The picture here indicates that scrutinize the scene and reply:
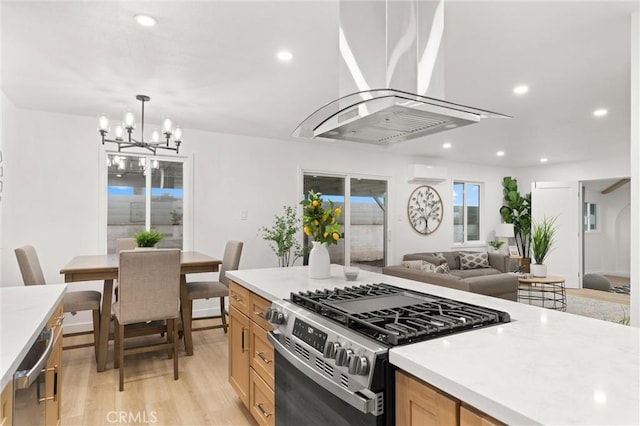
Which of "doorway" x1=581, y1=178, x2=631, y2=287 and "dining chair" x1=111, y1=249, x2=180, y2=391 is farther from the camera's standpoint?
"doorway" x1=581, y1=178, x2=631, y2=287

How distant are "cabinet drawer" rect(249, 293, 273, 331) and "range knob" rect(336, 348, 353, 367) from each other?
821mm

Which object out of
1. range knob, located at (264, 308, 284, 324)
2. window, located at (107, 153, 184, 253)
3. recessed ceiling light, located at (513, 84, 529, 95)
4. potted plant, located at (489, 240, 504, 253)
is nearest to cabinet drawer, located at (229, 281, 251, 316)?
range knob, located at (264, 308, 284, 324)

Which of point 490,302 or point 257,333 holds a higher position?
point 490,302

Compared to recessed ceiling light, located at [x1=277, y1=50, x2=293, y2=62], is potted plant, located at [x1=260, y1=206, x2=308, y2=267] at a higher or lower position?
lower

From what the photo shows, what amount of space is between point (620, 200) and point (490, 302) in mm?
9711

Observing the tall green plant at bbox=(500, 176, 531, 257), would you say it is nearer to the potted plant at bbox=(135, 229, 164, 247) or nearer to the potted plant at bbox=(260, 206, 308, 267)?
the potted plant at bbox=(260, 206, 308, 267)

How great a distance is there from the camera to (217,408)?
8.19 ft

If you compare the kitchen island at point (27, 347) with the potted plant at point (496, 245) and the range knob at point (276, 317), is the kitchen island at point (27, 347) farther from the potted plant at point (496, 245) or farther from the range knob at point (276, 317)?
the potted plant at point (496, 245)

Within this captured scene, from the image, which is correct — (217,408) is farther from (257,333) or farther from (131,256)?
(131,256)

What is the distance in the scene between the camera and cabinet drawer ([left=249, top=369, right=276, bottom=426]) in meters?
1.89

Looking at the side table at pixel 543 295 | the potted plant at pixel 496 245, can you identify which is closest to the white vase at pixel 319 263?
the side table at pixel 543 295

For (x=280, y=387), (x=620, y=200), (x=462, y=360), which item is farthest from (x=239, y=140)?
(x=620, y=200)

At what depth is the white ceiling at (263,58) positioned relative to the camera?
2064 millimetres

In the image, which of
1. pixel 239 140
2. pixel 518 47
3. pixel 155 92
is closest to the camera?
pixel 518 47
